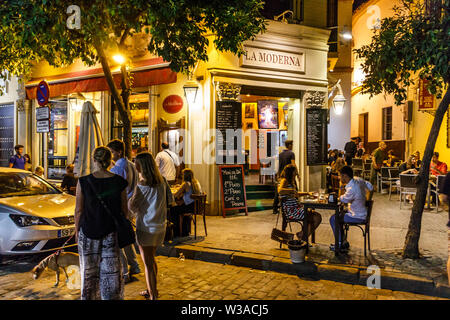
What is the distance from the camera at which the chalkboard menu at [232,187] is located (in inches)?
406

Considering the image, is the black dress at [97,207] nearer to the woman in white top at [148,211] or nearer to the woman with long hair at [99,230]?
the woman with long hair at [99,230]

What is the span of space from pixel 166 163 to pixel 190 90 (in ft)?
7.40

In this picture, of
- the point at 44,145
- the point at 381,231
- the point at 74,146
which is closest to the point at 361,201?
the point at 381,231

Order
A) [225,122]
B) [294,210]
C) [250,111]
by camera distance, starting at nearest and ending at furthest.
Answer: [294,210] → [225,122] → [250,111]

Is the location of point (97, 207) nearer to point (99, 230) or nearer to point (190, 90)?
point (99, 230)

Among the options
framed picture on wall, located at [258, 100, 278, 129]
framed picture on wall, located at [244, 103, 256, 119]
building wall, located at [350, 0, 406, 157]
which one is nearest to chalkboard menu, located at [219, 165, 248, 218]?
framed picture on wall, located at [258, 100, 278, 129]

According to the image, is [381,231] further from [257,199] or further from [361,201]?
[257,199]

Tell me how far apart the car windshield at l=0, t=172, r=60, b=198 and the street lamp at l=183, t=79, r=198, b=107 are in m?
4.51

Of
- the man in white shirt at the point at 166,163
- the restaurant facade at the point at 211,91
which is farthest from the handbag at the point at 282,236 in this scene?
the man in white shirt at the point at 166,163

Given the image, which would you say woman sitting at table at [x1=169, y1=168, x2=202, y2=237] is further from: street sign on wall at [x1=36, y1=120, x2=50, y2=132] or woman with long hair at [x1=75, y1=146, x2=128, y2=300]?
street sign on wall at [x1=36, y1=120, x2=50, y2=132]

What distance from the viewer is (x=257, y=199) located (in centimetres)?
1216

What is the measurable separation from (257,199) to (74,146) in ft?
25.6

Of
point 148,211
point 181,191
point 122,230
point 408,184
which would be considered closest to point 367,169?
point 408,184

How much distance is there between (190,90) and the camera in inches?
416
